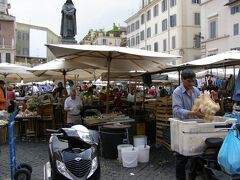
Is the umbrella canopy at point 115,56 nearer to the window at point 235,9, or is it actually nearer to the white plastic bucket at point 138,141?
the white plastic bucket at point 138,141

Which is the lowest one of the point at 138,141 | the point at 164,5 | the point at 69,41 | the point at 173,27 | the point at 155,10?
the point at 138,141

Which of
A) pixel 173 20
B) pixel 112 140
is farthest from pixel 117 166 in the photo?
pixel 173 20

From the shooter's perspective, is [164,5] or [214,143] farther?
[164,5]

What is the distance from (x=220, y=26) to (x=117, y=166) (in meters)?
32.2

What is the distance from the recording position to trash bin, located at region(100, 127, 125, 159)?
9062 mm

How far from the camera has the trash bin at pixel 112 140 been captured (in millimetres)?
9062

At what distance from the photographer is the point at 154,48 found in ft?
219

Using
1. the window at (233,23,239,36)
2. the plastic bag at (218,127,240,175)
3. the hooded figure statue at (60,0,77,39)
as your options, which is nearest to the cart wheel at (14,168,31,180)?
the plastic bag at (218,127,240,175)

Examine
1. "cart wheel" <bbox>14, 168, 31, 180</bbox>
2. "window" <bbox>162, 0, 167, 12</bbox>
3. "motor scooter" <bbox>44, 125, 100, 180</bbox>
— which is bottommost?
"cart wheel" <bbox>14, 168, 31, 180</bbox>

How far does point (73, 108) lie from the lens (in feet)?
36.7

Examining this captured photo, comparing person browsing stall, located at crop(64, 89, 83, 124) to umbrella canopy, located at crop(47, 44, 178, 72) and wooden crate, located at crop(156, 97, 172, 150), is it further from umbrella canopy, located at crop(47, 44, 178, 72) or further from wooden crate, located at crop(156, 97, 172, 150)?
wooden crate, located at crop(156, 97, 172, 150)

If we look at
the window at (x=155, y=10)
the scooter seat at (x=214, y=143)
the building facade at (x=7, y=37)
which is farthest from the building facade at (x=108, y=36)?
the scooter seat at (x=214, y=143)

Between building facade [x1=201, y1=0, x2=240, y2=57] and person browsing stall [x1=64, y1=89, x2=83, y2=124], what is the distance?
2568 centimetres

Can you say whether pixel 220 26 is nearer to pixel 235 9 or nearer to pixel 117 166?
pixel 235 9
